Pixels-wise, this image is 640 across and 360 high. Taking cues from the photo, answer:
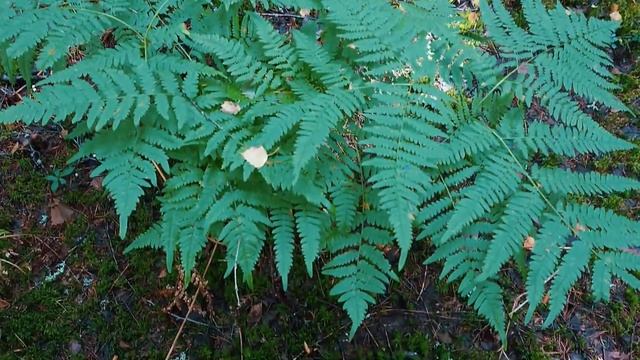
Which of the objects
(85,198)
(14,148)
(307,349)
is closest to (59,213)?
(85,198)

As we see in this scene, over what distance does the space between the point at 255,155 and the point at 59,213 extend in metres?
1.57

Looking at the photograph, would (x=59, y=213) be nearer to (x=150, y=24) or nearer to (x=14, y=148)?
(x=14, y=148)

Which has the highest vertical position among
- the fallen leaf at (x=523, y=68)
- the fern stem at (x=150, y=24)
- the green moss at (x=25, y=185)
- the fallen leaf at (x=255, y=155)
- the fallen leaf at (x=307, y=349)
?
the fallen leaf at (x=523, y=68)

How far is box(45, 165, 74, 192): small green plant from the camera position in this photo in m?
3.41

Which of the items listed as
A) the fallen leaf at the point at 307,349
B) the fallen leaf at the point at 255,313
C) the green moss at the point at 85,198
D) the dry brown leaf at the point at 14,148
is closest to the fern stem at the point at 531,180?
the fallen leaf at the point at 307,349

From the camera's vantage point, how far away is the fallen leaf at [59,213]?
10.9ft

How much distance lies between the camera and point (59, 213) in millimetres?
3344

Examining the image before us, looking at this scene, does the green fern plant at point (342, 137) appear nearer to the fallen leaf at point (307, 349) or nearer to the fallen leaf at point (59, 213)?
the fallen leaf at point (307, 349)

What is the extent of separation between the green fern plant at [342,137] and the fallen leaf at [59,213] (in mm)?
768

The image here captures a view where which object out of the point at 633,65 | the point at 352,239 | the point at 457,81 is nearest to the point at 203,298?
the point at 352,239

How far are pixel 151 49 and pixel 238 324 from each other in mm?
1553

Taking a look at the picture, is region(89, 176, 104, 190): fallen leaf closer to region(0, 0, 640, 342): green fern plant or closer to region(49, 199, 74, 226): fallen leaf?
region(49, 199, 74, 226): fallen leaf

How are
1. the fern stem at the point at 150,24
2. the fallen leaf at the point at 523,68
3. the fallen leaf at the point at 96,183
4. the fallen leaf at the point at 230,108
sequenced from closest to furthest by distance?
the fallen leaf at the point at 230,108
the fern stem at the point at 150,24
the fallen leaf at the point at 523,68
the fallen leaf at the point at 96,183

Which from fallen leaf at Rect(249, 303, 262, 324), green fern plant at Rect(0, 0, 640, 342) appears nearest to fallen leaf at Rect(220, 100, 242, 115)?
green fern plant at Rect(0, 0, 640, 342)
